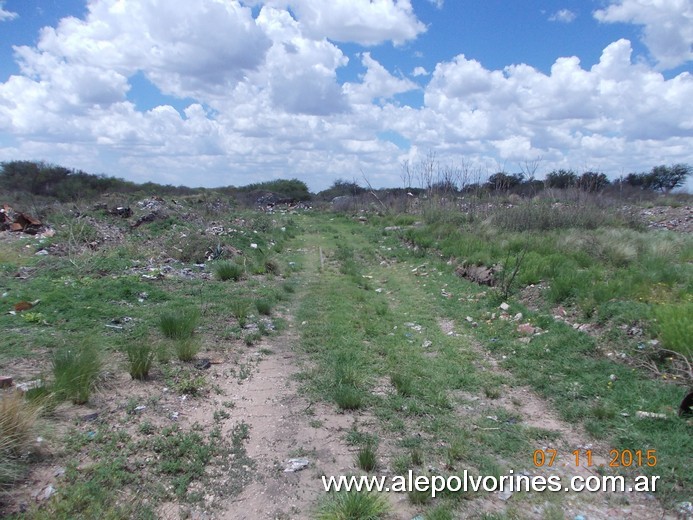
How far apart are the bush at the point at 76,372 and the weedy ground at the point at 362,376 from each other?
40mm

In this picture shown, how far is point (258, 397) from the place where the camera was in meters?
4.77

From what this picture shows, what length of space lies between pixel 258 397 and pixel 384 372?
147 cm

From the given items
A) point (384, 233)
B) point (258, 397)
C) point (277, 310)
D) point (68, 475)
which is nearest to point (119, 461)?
point (68, 475)

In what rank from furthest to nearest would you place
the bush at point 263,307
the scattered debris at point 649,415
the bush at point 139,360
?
1. the bush at point 263,307
2. the bush at point 139,360
3. the scattered debris at point 649,415

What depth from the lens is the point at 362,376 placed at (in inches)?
205

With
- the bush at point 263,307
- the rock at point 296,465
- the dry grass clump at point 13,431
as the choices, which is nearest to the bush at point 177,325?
the bush at point 263,307

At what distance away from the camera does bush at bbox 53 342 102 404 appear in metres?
4.05

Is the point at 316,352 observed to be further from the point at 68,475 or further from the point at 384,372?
the point at 68,475

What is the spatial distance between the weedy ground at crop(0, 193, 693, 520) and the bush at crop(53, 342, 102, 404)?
0.04 metres

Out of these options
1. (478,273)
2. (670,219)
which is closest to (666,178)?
(670,219)

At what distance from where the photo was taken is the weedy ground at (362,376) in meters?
3.20

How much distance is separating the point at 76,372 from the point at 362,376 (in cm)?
276

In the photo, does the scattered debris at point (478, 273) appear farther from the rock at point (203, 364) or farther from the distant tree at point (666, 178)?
the distant tree at point (666, 178)
